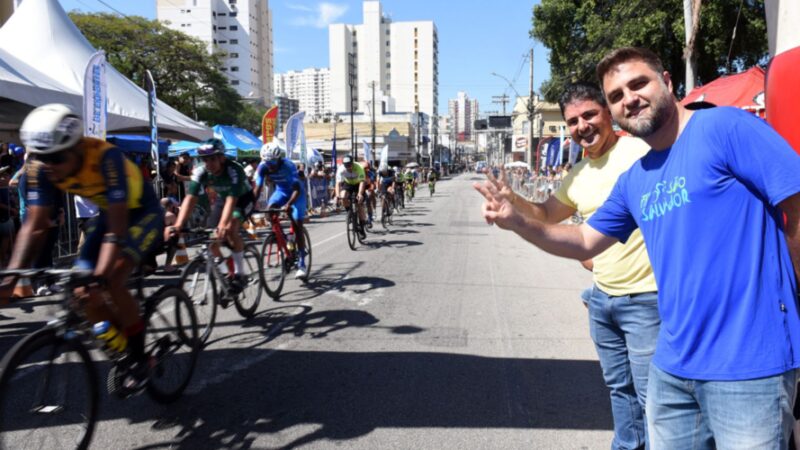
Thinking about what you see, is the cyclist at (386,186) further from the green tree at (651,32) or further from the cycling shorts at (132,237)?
the cycling shorts at (132,237)

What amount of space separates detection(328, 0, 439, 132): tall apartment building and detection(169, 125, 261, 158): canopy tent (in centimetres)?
12857

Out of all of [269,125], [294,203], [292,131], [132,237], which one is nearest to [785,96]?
[132,237]

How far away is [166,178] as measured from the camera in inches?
624

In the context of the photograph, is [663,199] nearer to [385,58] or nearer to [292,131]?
[292,131]

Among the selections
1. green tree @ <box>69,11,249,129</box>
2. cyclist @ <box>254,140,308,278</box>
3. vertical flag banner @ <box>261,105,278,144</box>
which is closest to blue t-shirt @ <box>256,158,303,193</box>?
cyclist @ <box>254,140,308,278</box>

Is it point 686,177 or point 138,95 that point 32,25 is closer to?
point 138,95

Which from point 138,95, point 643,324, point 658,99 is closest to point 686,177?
point 658,99

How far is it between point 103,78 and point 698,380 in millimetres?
10902

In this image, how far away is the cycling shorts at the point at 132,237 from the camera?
376 centimetres

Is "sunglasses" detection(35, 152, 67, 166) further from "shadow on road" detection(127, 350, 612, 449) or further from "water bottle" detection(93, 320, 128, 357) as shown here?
"shadow on road" detection(127, 350, 612, 449)

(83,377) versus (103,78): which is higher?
(103,78)

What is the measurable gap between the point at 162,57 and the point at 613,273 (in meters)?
45.9

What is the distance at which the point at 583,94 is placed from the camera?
303 centimetres

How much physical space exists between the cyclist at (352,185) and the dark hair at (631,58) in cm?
1016
